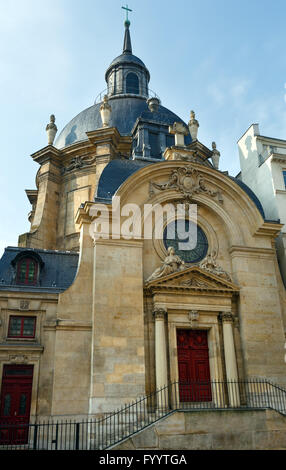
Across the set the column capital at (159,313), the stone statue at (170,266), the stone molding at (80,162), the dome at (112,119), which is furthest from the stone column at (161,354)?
the dome at (112,119)

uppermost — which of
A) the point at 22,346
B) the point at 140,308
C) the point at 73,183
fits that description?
the point at 73,183

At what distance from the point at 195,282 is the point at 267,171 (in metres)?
10.2

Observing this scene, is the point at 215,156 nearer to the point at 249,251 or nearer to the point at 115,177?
the point at 249,251

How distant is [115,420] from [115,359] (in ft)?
7.09

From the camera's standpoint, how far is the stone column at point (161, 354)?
17.0m

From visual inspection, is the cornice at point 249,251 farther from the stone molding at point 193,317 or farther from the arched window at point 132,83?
the arched window at point 132,83

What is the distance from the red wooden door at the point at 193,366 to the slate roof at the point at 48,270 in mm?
5507

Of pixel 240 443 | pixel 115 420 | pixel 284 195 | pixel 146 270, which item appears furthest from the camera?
pixel 284 195

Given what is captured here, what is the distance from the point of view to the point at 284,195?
81.6 feet

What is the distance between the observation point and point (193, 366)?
60.7ft

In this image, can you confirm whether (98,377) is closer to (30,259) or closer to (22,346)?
(22,346)

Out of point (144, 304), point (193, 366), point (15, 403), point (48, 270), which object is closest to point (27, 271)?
point (48, 270)
